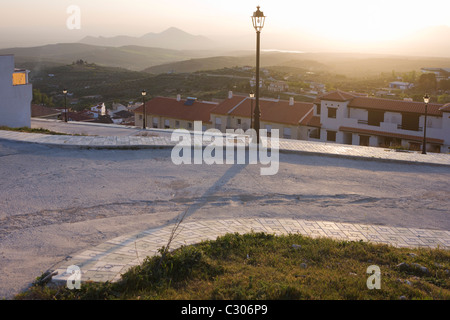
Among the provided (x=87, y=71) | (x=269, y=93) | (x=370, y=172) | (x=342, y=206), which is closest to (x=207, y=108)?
(x=269, y=93)

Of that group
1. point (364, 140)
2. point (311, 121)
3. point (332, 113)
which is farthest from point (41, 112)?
point (364, 140)

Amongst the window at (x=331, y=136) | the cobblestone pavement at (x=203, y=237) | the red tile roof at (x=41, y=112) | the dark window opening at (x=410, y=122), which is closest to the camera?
the cobblestone pavement at (x=203, y=237)

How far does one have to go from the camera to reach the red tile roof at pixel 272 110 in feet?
121

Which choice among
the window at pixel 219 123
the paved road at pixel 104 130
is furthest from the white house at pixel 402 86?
the paved road at pixel 104 130

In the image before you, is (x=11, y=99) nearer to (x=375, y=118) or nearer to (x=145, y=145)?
(x=145, y=145)

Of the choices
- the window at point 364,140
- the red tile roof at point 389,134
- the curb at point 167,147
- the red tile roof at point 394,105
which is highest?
the red tile roof at point 394,105

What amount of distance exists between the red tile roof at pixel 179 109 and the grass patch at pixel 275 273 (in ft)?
114

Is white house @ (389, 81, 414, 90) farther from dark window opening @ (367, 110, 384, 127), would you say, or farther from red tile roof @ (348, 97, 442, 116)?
dark window opening @ (367, 110, 384, 127)

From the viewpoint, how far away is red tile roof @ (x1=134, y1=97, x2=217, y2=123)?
42000 millimetres

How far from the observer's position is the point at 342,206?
28.9 feet

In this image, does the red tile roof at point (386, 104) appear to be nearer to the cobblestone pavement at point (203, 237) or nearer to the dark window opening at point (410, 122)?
the dark window opening at point (410, 122)

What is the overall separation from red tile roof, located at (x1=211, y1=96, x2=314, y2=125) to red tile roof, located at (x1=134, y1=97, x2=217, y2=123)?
1.89 metres

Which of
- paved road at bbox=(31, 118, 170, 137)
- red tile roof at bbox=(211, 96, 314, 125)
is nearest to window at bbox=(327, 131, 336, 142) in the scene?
red tile roof at bbox=(211, 96, 314, 125)
